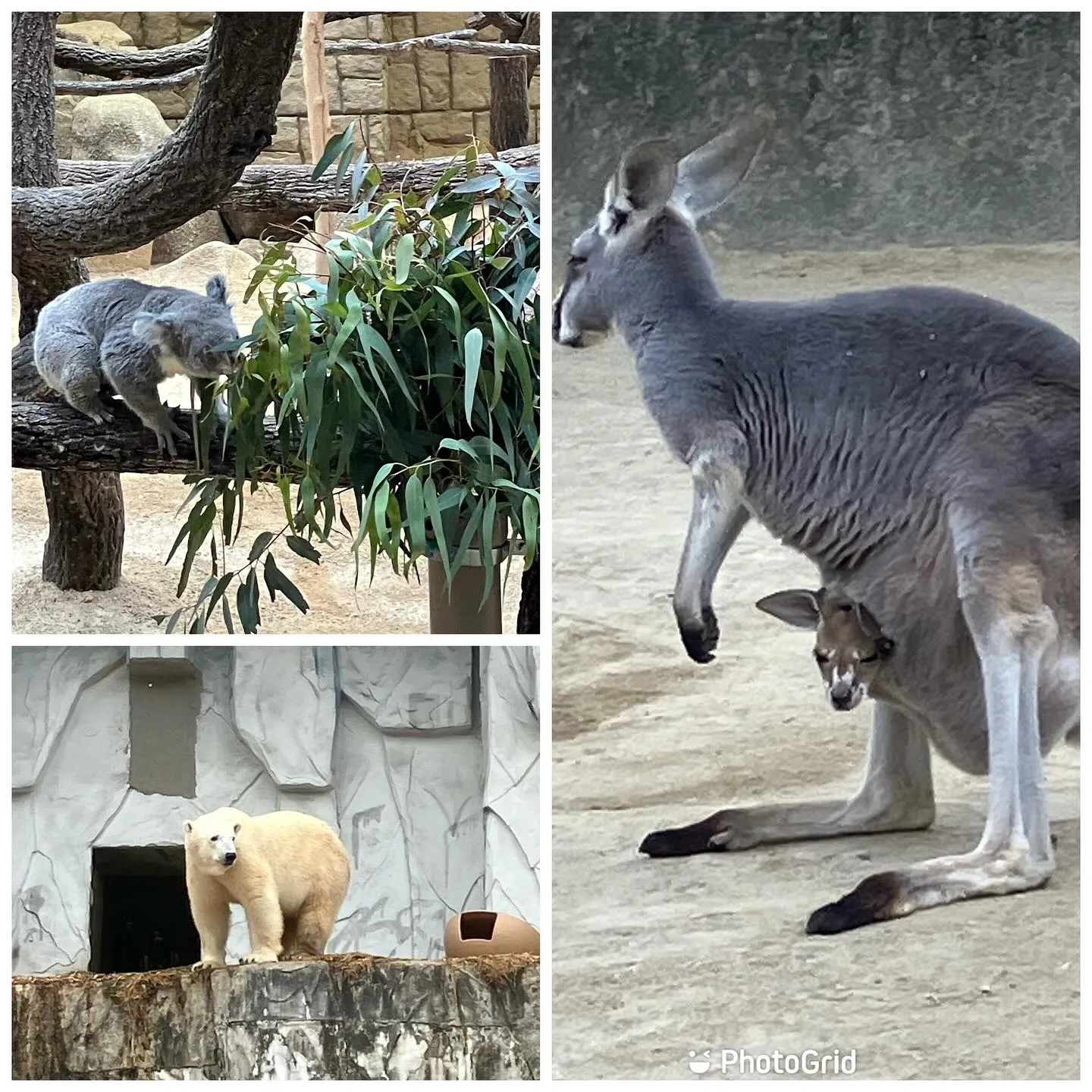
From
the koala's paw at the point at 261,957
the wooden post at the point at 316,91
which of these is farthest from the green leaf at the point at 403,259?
the wooden post at the point at 316,91

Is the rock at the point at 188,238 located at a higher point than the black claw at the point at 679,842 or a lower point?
higher

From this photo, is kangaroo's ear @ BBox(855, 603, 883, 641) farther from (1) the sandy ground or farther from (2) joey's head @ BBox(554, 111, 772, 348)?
(1) the sandy ground

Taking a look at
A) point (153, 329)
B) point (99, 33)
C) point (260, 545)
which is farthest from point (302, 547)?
point (99, 33)

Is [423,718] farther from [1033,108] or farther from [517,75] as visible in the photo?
[517,75]

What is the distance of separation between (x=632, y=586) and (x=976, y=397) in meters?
0.36

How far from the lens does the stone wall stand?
4.14 meters

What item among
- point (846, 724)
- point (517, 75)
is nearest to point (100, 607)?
point (517, 75)

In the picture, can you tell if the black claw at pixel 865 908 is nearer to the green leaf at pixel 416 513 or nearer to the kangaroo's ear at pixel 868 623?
the kangaroo's ear at pixel 868 623

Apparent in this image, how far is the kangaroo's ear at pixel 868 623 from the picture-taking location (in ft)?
4.03

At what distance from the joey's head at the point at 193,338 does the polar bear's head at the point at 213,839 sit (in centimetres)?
53

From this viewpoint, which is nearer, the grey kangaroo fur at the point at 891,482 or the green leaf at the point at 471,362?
the grey kangaroo fur at the point at 891,482

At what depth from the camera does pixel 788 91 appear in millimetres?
1249

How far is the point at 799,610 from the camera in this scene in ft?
4.08

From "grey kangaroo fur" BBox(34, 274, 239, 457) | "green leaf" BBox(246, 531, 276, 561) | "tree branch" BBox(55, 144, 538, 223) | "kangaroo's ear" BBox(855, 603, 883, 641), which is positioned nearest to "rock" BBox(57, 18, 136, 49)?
"tree branch" BBox(55, 144, 538, 223)
